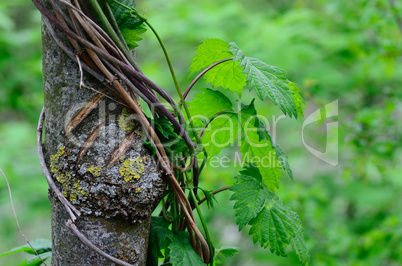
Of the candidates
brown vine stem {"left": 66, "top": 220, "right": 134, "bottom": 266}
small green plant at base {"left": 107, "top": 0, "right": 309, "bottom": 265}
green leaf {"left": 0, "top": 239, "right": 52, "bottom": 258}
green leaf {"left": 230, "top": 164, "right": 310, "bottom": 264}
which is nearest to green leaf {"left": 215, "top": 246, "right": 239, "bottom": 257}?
small green plant at base {"left": 107, "top": 0, "right": 309, "bottom": 265}

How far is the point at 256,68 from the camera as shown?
2.88ft

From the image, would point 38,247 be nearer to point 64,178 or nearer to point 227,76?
point 64,178

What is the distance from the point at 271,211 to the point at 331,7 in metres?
2.44

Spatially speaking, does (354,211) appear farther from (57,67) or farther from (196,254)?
(57,67)

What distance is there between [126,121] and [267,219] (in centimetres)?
43

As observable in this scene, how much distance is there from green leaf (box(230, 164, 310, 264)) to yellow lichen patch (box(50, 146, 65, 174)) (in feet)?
1.37

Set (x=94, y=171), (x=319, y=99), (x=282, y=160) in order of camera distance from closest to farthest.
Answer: (x=94, y=171), (x=282, y=160), (x=319, y=99)

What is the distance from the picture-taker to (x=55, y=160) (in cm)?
77

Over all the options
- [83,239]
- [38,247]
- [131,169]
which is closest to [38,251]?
[38,247]

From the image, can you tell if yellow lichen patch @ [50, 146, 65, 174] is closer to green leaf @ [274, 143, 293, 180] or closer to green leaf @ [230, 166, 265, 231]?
green leaf @ [230, 166, 265, 231]

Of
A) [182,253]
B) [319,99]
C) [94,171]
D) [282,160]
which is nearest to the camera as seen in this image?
[94,171]

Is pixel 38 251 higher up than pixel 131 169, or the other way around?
pixel 131 169

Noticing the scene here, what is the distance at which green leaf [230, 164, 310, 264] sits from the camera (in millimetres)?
878

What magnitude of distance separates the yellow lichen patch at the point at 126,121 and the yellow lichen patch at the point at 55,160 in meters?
0.14
